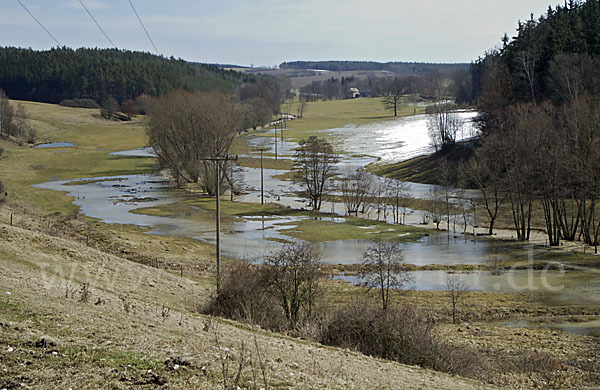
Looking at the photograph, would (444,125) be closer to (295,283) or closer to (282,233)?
(282,233)

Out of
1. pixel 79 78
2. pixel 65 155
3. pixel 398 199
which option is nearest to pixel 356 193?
pixel 398 199

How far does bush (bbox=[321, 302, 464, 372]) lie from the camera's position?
1584 cm

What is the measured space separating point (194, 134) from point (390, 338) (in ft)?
205

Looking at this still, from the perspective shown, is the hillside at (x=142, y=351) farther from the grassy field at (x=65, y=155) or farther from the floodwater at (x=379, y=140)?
the floodwater at (x=379, y=140)

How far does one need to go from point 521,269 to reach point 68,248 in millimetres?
28614

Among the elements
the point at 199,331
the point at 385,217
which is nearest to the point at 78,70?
the point at 385,217

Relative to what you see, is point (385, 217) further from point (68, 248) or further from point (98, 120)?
point (98, 120)

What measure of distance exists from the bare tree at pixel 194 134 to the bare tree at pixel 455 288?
126 feet

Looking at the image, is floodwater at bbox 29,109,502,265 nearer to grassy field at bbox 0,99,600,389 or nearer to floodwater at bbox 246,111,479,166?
grassy field at bbox 0,99,600,389

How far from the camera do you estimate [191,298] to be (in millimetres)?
23656

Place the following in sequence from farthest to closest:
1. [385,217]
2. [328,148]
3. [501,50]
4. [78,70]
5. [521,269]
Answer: [78,70] → [501,50] → [328,148] → [385,217] → [521,269]

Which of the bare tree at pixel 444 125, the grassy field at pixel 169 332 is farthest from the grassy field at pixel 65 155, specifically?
the bare tree at pixel 444 125

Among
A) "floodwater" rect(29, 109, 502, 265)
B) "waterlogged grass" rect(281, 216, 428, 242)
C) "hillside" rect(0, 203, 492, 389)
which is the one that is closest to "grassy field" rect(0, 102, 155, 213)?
"floodwater" rect(29, 109, 502, 265)

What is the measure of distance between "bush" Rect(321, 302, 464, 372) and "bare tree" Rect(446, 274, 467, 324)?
Answer: 11.1 meters
